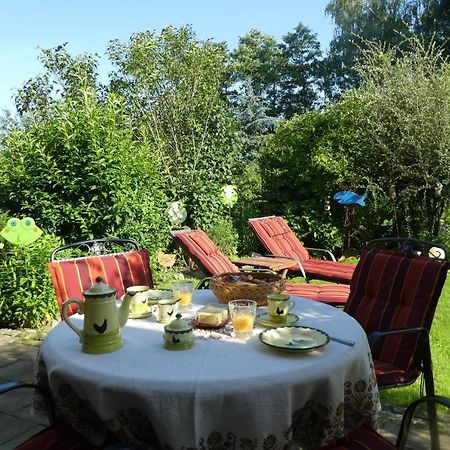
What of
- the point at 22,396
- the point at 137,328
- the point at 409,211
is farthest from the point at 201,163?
the point at 137,328

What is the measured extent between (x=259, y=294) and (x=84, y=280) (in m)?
0.94

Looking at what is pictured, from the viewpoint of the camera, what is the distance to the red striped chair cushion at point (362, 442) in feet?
5.08

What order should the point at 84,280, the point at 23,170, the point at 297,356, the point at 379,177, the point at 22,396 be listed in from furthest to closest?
the point at 379,177, the point at 23,170, the point at 22,396, the point at 84,280, the point at 297,356

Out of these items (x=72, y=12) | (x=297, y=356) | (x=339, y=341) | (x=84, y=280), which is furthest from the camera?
(x=72, y=12)

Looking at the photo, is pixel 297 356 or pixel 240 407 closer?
pixel 240 407

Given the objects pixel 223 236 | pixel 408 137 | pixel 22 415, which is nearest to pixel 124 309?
pixel 22 415

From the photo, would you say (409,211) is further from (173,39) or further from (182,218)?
(173,39)

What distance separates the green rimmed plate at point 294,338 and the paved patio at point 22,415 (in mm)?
1142

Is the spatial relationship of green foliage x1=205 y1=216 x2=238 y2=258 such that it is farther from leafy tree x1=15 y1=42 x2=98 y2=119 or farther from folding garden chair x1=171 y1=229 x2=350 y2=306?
leafy tree x1=15 y1=42 x2=98 y2=119

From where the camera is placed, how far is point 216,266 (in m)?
4.30

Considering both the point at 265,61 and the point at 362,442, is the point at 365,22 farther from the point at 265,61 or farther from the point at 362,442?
the point at 362,442

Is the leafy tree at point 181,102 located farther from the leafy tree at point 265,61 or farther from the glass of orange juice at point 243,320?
the leafy tree at point 265,61

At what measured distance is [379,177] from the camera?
24.4 feet

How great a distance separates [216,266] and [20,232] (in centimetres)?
186
